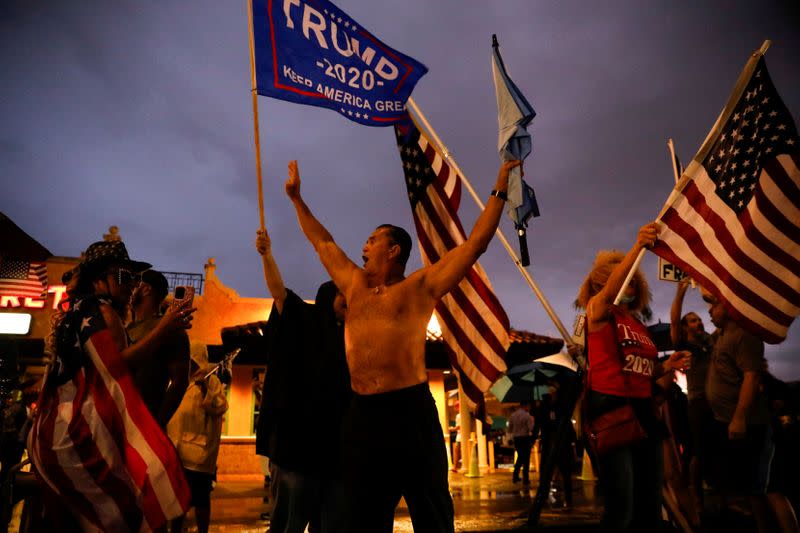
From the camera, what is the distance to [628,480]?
347 centimetres

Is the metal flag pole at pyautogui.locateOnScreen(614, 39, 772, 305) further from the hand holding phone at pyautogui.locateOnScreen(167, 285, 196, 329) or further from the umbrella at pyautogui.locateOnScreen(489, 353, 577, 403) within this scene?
the umbrella at pyautogui.locateOnScreen(489, 353, 577, 403)

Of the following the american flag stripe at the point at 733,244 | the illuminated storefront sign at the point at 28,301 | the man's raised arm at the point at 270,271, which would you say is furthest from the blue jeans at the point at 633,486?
the illuminated storefront sign at the point at 28,301

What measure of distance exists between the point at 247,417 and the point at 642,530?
1351 cm

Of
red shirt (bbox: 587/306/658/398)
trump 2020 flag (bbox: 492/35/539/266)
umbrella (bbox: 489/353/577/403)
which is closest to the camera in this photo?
red shirt (bbox: 587/306/658/398)

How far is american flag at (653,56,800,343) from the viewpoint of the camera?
4285mm

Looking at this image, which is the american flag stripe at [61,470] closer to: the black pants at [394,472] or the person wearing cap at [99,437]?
the person wearing cap at [99,437]

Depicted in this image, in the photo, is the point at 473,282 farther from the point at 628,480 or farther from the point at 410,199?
the point at 628,480

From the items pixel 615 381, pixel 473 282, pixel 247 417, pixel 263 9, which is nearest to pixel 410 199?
pixel 473 282

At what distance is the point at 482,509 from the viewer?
7812mm

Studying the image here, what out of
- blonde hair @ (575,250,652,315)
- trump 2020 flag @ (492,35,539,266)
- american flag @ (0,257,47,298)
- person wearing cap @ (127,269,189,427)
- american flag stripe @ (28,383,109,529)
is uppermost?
american flag @ (0,257,47,298)

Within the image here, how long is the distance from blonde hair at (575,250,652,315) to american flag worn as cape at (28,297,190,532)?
10.1ft

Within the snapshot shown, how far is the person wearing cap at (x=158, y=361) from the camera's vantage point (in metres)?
3.69

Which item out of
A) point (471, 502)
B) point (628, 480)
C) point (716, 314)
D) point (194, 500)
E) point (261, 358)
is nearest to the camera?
point (628, 480)

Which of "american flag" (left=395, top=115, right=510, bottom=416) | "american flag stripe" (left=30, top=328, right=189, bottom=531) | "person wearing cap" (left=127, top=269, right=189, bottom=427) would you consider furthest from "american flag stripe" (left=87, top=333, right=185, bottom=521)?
"american flag" (left=395, top=115, right=510, bottom=416)
